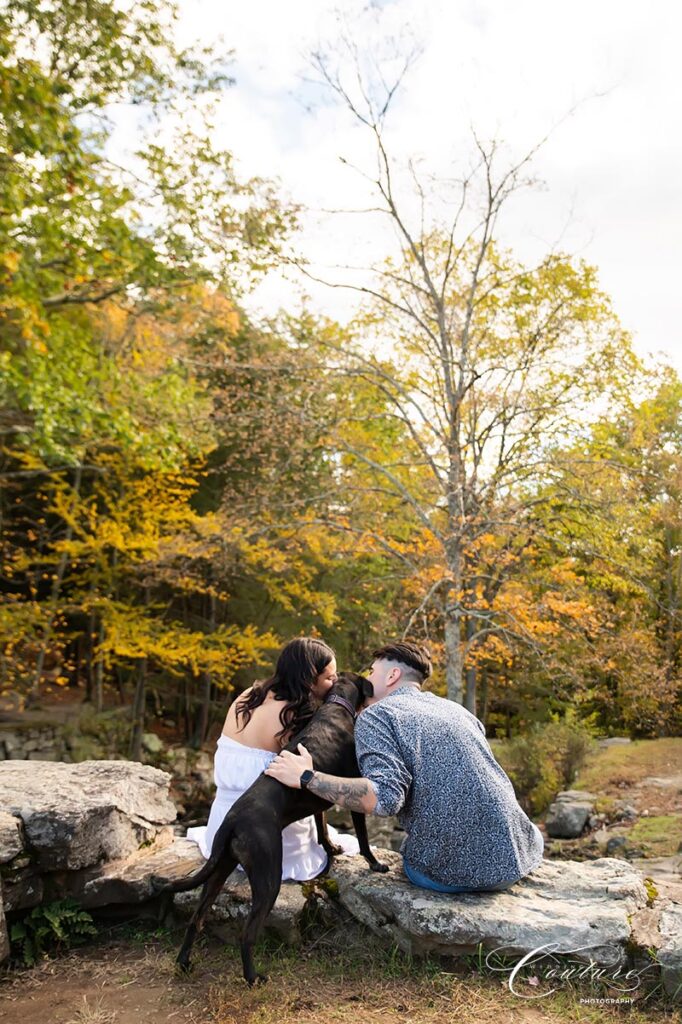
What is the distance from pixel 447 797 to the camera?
3.26 meters

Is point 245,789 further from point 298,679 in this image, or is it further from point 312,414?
point 312,414

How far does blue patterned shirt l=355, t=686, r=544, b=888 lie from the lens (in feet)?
10.7

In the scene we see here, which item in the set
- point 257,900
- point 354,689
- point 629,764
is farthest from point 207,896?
point 629,764

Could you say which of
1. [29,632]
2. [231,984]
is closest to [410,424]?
[29,632]

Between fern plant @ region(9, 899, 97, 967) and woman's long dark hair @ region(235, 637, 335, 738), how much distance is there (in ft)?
4.38

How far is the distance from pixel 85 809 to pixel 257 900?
4.16ft

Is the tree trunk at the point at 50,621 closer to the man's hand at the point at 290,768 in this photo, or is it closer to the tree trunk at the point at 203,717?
the tree trunk at the point at 203,717

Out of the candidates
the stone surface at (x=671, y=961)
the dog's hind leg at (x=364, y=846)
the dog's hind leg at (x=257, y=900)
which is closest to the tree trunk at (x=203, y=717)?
the dog's hind leg at (x=364, y=846)

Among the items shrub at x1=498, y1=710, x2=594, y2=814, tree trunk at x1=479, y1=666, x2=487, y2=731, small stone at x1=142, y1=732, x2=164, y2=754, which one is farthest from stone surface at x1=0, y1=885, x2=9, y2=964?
tree trunk at x1=479, y1=666, x2=487, y2=731

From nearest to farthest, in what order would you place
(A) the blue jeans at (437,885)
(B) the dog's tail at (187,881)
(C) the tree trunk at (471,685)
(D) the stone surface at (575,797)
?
(B) the dog's tail at (187,881), (A) the blue jeans at (437,885), (D) the stone surface at (575,797), (C) the tree trunk at (471,685)

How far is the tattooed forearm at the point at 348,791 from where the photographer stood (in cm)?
305

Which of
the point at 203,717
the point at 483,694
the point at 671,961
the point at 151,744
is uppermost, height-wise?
the point at 671,961

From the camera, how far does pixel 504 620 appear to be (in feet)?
35.4

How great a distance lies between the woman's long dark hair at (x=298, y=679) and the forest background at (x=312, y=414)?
5.35m
